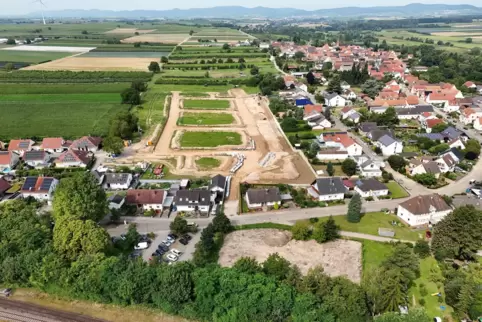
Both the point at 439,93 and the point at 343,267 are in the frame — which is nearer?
the point at 343,267

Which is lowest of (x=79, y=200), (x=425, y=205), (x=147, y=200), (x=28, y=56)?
(x=147, y=200)

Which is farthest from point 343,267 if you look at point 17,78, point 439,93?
point 17,78

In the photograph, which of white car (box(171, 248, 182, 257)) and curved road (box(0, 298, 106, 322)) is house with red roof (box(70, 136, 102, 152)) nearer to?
white car (box(171, 248, 182, 257))

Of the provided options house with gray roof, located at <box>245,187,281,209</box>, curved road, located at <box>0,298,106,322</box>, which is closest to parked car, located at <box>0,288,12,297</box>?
curved road, located at <box>0,298,106,322</box>

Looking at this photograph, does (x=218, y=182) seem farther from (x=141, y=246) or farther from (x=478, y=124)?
(x=478, y=124)

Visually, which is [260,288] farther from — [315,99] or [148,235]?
[315,99]

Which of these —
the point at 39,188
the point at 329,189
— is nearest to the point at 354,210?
the point at 329,189
